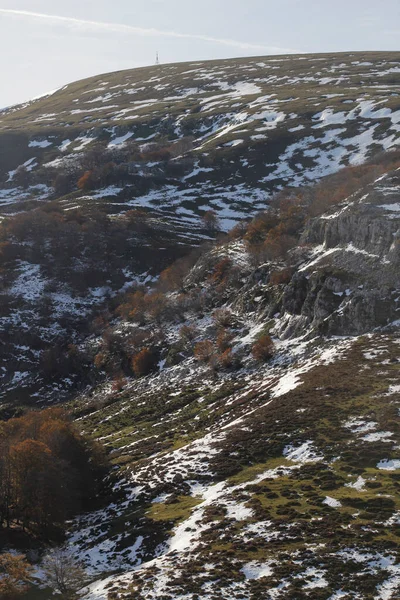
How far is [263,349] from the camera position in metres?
81.2

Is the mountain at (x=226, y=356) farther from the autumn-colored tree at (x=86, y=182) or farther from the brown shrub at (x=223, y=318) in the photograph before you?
the autumn-colored tree at (x=86, y=182)

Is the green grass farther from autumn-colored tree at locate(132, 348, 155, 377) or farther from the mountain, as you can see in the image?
autumn-colored tree at locate(132, 348, 155, 377)

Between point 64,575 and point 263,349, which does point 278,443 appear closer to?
point 64,575

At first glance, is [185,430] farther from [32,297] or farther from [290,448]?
[32,297]

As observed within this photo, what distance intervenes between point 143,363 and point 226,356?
1822 centimetres

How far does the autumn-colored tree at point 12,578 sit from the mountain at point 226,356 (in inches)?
47.6

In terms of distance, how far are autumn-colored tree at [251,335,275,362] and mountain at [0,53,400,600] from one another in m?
0.38

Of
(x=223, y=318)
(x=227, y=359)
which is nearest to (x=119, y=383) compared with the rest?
(x=223, y=318)

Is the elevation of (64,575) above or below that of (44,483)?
below

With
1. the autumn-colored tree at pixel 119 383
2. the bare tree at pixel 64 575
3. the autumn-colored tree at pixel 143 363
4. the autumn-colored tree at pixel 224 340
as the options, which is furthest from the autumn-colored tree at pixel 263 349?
the bare tree at pixel 64 575

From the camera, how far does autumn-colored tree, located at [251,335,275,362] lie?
80500mm

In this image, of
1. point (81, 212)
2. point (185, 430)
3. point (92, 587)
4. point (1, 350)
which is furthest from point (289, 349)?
point (81, 212)

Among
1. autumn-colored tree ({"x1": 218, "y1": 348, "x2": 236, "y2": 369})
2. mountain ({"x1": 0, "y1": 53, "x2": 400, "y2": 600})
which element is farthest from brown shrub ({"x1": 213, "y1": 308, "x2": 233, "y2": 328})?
autumn-colored tree ({"x1": 218, "y1": 348, "x2": 236, "y2": 369})

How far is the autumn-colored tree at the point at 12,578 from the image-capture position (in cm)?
3631
